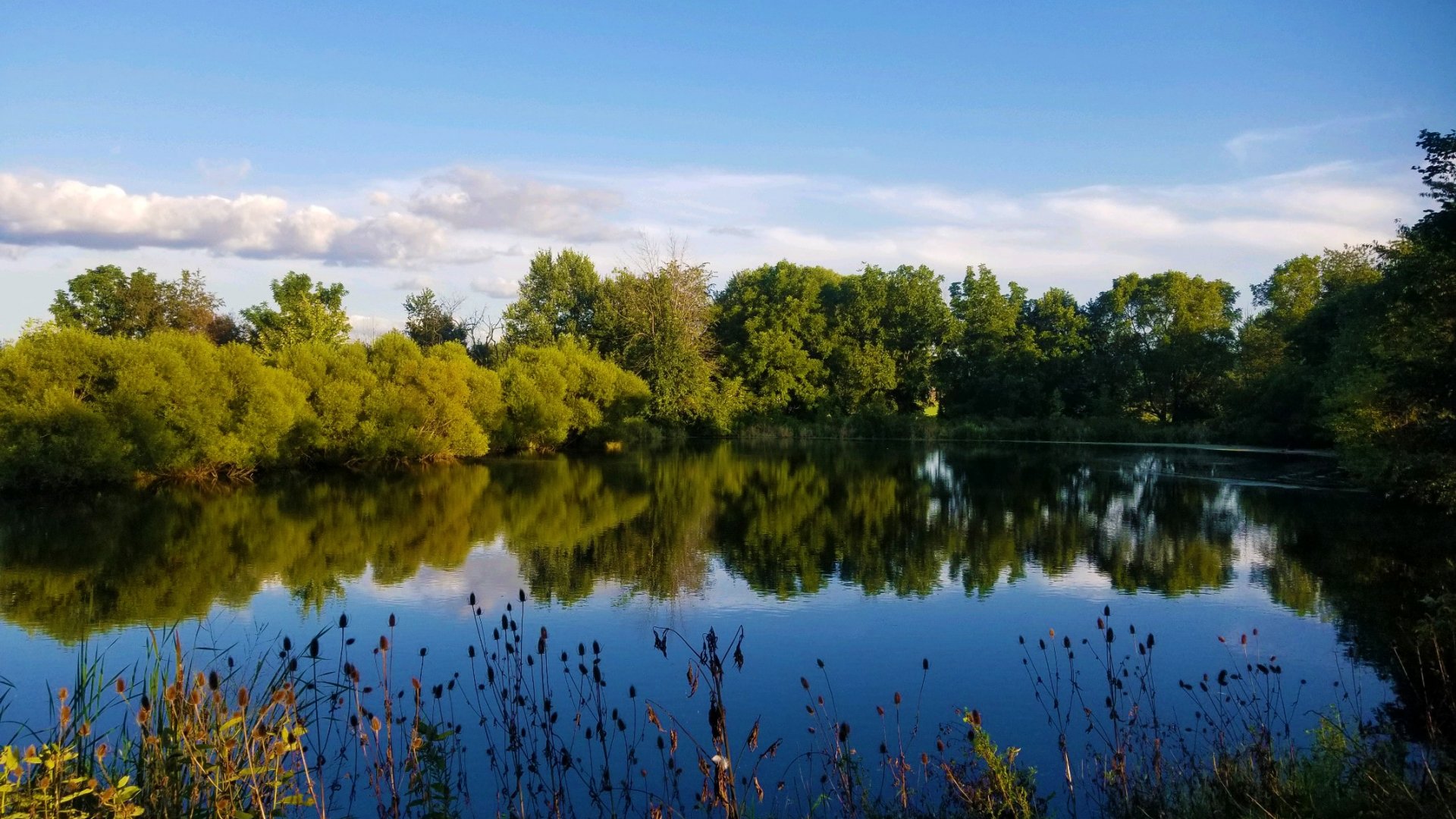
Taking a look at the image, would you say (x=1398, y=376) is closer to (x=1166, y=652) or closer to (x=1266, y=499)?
(x=1266, y=499)

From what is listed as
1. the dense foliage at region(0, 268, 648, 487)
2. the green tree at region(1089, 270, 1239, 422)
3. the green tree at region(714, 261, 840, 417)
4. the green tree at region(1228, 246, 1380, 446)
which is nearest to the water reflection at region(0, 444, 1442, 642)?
the dense foliage at region(0, 268, 648, 487)

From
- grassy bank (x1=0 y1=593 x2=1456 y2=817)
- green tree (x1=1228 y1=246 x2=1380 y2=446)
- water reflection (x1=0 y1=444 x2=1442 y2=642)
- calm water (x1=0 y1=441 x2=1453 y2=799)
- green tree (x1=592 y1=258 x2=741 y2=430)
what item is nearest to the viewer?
grassy bank (x1=0 y1=593 x2=1456 y2=817)

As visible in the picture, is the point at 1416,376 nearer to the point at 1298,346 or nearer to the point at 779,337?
the point at 1298,346

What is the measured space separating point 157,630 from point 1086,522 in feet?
61.0

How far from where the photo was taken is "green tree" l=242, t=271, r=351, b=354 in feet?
153

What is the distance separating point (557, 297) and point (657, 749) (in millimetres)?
54473

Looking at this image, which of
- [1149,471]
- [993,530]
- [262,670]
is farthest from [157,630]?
[1149,471]

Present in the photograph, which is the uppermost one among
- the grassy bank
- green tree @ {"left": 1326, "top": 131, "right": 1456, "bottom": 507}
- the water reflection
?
green tree @ {"left": 1326, "top": 131, "right": 1456, "bottom": 507}

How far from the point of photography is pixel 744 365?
61.9 metres

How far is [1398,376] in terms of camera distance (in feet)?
59.0

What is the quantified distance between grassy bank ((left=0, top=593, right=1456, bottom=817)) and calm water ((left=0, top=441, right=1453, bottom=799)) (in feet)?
1.57

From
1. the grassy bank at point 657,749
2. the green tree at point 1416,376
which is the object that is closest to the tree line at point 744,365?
the green tree at point 1416,376

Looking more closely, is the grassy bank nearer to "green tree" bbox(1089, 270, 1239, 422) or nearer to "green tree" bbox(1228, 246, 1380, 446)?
"green tree" bbox(1228, 246, 1380, 446)

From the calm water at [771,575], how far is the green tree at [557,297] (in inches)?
1208
